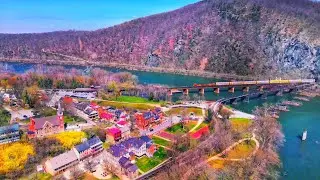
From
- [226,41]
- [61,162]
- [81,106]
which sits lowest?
[61,162]

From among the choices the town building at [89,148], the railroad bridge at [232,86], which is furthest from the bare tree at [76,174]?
the railroad bridge at [232,86]

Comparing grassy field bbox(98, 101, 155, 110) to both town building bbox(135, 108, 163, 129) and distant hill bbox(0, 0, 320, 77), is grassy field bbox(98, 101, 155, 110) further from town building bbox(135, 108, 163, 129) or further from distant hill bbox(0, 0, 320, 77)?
distant hill bbox(0, 0, 320, 77)

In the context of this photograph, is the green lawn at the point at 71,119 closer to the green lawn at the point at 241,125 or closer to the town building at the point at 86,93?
the town building at the point at 86,93

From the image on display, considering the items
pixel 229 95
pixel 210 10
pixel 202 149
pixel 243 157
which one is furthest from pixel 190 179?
pixel 210 10

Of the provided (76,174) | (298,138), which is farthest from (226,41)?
(76,174)

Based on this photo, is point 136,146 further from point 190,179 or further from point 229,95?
point 229,95

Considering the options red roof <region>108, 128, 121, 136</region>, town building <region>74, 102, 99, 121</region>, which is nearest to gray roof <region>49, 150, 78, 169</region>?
red roof <region>108, 128, 121, 136</region>

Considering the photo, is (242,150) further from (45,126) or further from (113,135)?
(45,126)
